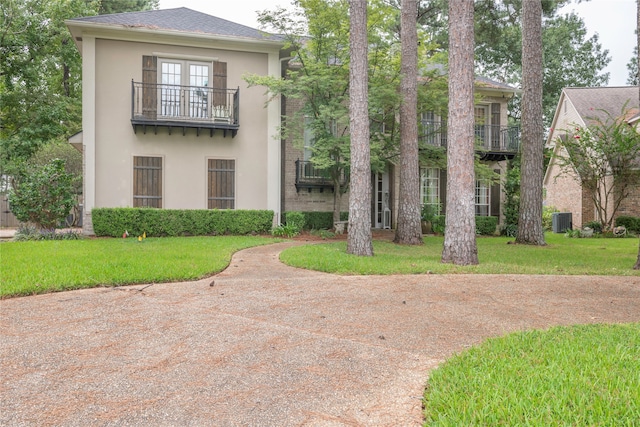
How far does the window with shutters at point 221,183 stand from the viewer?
13.7 metres

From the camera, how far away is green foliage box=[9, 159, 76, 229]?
10703mm

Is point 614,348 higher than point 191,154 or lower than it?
lower

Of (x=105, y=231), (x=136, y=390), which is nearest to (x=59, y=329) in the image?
(x=136, y=390)

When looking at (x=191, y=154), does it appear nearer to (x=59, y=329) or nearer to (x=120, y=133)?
(x=120, y=133)

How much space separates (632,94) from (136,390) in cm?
2652

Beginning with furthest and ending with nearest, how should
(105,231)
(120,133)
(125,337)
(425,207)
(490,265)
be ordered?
(425,207), (120,133), (105,231), (490,265), (125,337)

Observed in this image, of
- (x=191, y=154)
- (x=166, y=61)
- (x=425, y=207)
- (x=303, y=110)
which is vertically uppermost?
(x=166, y=61)

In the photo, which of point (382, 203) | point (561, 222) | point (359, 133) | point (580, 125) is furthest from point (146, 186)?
point (580, 125)

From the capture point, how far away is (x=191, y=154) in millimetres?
13523

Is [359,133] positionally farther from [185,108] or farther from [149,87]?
[149,87]

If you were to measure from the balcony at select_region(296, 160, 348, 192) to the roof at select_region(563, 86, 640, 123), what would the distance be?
1334 cm

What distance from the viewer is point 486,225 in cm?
1664

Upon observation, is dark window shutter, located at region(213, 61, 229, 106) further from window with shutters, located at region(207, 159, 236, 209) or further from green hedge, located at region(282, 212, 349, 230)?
green hedge, located at region(282, 212, 349, 230)

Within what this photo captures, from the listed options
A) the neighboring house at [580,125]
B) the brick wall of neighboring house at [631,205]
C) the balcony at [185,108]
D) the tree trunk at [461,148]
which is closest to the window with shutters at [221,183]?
the balcony at [185,108]
